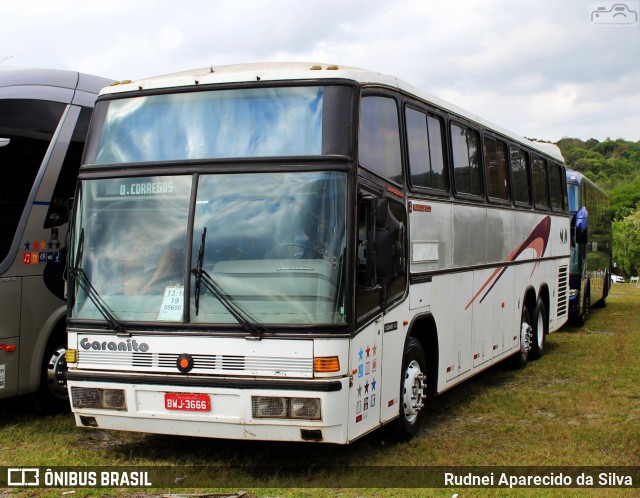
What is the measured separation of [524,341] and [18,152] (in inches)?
322

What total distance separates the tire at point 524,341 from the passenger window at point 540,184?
188cm

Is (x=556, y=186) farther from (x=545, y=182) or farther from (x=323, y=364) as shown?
(x=323, y=364)

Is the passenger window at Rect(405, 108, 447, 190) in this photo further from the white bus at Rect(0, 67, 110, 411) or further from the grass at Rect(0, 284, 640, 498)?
the white bus at Rect(0, 67, 110, 411)

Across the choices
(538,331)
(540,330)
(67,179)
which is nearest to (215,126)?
(67,179)

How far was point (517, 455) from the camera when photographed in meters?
7.77

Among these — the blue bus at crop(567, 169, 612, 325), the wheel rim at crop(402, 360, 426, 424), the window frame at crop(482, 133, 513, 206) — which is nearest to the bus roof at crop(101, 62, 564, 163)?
the wheel rim at crop(402, 360, 426, 424)

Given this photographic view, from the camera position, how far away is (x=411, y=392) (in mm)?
8180

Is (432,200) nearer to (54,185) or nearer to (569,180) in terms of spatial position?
(54,185)

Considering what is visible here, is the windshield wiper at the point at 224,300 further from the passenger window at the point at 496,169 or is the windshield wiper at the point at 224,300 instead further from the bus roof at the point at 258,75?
the passenger window at the point at 496,169

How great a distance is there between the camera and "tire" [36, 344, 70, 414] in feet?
29.3

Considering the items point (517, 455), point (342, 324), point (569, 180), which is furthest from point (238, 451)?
point (569, 180)

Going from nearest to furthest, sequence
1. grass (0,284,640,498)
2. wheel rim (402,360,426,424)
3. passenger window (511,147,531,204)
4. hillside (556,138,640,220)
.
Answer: grass (0,284,640,498) < wheel rim (402,360,426,424) < passenger window (511,147,531,204) < hillside (556,138,640,220)

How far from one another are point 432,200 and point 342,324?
2.84 meters

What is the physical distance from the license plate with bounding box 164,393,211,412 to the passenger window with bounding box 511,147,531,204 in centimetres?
730
